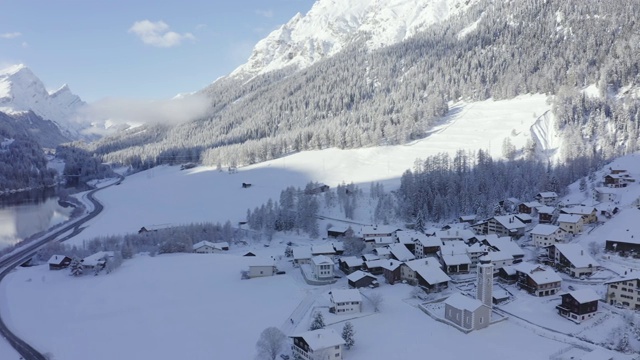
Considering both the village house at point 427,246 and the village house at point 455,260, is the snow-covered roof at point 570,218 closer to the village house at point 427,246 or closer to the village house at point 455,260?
the village house at point 455,260

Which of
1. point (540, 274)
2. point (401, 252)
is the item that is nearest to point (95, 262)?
A: point (401, 252)

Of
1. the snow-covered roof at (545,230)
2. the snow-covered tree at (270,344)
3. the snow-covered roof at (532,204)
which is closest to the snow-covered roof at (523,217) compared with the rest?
the snow-covered roof at (532,204)

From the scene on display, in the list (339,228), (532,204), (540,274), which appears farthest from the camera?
(339,228)

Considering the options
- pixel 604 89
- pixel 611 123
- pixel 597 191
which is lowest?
pixel 597 191

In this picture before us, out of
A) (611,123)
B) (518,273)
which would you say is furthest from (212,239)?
(611,123)

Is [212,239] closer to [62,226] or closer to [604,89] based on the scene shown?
[62,226]

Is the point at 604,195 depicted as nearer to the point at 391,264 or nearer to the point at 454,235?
the point at 454,235
